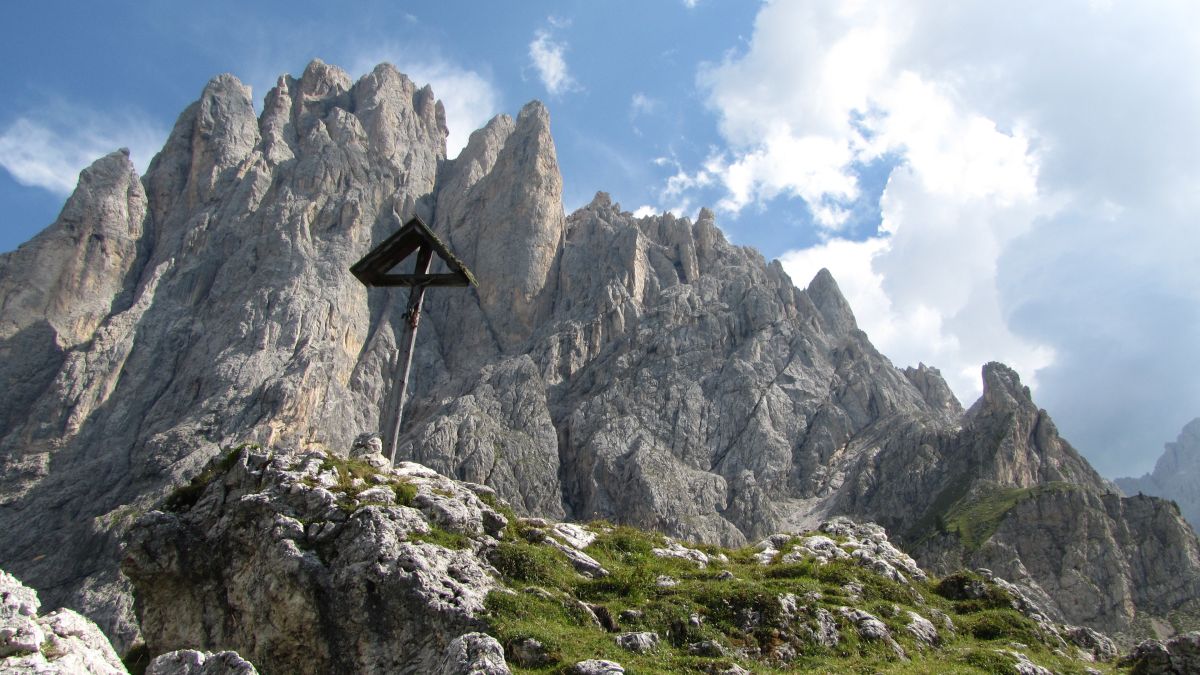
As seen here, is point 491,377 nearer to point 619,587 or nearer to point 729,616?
point 619,587

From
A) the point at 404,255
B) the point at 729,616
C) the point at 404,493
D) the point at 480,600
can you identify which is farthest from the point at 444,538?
the point at 404,255

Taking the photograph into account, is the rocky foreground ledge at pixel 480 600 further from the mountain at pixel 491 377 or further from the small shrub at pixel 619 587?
the mountain at pixel 491 377

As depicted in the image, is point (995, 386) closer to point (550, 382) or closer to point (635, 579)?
point (550, 382)

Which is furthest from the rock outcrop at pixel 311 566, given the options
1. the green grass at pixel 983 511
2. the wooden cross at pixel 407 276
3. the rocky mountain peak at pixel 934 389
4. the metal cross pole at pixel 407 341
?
the rocky mountain peak at pixel 934 389

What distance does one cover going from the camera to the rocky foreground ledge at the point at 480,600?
17078 mm

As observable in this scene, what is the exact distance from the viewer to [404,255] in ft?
76.0

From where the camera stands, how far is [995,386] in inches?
4985

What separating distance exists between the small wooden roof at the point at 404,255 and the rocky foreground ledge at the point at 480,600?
518 centimetres

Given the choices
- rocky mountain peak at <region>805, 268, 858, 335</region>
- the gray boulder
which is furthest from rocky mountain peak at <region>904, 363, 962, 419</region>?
the gray boulder

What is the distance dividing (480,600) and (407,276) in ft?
30.7

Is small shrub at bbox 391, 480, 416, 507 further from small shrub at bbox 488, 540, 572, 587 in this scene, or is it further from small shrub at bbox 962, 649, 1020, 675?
small shrub at bbox 962, 649, 1020, 675

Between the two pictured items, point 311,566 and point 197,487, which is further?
point 197,487

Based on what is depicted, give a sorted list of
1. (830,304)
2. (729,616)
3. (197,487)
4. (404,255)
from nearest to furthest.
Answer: (729,616) → (197,487) → (404,255) → (830,304)

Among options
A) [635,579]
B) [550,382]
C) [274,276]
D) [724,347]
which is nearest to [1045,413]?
[724,347]
